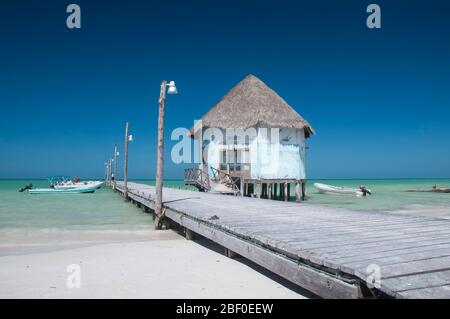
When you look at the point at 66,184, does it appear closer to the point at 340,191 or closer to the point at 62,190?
the point at 62,190

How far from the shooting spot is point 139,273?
17.7ft

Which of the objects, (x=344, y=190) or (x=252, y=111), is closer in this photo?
(x=252, y=111)

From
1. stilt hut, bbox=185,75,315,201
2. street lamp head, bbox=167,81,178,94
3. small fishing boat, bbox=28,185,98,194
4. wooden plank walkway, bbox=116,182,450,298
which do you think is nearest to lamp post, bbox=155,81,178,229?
street lamp head, bbox=167,81,178,94

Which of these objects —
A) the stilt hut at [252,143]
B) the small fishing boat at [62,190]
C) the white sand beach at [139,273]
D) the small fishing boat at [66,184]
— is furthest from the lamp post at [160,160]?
the small fishing boat at [66,184]

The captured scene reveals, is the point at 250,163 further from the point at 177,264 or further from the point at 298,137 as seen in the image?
the point at 177,264

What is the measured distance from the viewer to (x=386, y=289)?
8.45 ft

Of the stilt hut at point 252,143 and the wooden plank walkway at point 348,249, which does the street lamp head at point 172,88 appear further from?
the stilt hut at point 252,143

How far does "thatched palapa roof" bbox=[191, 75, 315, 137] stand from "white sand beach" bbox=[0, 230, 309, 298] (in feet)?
49.1

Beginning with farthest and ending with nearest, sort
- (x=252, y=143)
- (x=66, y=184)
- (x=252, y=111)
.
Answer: (x=66, y=184)
(x=252, y=111)
(x=252, y=143)

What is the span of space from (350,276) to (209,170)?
20.7m

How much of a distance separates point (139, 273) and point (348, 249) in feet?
10.2

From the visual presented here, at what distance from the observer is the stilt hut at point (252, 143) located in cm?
2258

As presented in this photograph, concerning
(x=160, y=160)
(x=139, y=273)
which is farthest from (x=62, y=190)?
(x=139, y=273)
